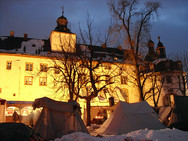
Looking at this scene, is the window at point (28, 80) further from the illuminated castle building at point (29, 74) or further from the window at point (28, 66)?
the window at point (28, 66)

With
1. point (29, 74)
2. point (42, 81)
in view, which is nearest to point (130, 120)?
point (42, 81)

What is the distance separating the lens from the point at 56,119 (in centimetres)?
1123

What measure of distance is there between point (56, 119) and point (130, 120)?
491 centimetres

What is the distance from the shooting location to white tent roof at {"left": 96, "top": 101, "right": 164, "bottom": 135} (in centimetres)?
1266

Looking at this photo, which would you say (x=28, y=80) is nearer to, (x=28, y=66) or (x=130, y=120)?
(x=28, y=66)

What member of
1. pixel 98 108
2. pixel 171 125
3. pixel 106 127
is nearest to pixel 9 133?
pixel 106 127

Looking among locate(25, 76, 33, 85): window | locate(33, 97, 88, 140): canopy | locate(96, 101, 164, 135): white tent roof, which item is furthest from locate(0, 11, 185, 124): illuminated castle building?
locate(33, 97, 88, 140): canopy

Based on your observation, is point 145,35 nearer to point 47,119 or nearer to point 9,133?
point 47,119

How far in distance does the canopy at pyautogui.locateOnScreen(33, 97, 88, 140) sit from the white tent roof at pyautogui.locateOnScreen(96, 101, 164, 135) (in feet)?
6.97

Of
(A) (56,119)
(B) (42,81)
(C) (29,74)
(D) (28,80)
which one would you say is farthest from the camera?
(B) (42,81)

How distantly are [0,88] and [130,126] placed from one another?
22532 mm

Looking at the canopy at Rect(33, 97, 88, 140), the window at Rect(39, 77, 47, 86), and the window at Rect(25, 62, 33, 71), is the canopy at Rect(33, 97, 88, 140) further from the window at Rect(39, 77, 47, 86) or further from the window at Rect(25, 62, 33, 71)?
the window at Rect(25, 62, 33, 71)

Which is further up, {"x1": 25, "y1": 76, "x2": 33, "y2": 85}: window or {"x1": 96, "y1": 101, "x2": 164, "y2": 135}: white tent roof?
{"x1": 25, "y1": 76, "x2": 33, "y2": 85}: window

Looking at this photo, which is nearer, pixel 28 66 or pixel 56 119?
pixel 56 119
